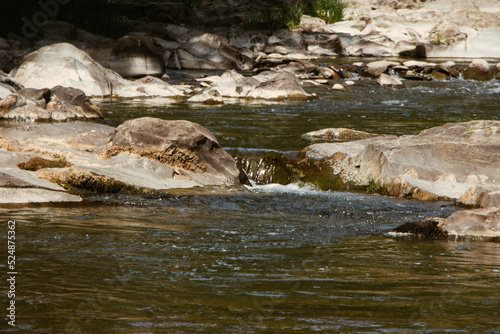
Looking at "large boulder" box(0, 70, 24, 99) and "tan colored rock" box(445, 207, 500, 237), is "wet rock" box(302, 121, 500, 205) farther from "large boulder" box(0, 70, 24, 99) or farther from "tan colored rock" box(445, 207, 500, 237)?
"large boulder" box(0, 70, 24, 99)

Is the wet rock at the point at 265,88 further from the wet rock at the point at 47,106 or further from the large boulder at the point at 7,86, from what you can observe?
the large boulder at the point at 7,86

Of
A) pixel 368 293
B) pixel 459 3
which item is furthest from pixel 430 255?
A: pixel 459 3

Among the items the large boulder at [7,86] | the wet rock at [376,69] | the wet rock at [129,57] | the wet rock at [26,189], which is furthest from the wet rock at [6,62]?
the wet rock at [26,189]

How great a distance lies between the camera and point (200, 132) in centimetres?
959

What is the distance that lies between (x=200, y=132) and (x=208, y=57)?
56.1ft

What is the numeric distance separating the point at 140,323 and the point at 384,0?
40.0m

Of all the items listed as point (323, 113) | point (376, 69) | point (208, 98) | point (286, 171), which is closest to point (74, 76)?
point (208, 98)

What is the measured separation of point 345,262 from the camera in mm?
5238

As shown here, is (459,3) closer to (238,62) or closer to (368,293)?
(238,62)

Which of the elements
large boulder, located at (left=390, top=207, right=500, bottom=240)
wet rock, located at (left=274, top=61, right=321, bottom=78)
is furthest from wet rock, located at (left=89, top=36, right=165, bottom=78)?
large boulder, located at (left=390, top=207, right=500, bottom=240)

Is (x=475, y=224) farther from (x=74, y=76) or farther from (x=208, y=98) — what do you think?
(x=74, y=76)

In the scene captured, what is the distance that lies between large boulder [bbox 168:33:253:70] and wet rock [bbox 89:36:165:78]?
339 cm

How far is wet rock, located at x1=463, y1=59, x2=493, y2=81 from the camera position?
921 inches

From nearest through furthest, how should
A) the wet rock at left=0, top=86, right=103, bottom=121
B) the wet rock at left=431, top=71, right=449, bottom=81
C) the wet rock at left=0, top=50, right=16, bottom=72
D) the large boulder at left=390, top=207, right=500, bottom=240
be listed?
the large boulder at left=390, top=207, right=500, bottom=240 < the wet rock at left=0, top=86, right=103, bottom=121 < the wet rock at left=0, top=50, right=16, bottom=72 < the wet rock at left=431, top=71, right=449, bottom=81
